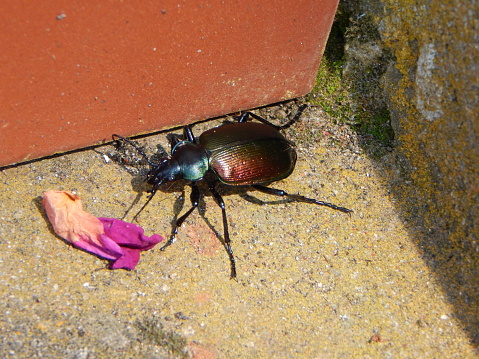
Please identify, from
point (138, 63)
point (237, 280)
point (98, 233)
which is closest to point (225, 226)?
point (237, 280)

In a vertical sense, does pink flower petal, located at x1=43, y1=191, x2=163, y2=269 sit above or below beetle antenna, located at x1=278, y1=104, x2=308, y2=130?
above

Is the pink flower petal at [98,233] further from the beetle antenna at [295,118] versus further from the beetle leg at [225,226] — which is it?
the beetle antenna at [295,118]

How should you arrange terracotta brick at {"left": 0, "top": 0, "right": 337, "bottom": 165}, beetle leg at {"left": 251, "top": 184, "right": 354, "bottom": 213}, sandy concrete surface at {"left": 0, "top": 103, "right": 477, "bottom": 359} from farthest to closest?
beetle leg at {"left": 251, "top": 184, "right": 354, "bottom": 213}
terracotta brick at {"left": 0, "top": 0, "right": 337, "bottom": 165}
sandy concrete surface at {"left": 0, "top": 103, "right": 477, "bottom": 359}

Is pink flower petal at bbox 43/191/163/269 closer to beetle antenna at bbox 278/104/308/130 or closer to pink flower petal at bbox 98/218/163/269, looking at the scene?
pink flower petal at bbox 98/218/163/269

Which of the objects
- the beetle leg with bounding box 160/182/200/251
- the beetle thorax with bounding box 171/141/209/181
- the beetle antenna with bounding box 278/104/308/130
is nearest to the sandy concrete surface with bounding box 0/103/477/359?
the beetle leg with bounding box 160/182/200/251

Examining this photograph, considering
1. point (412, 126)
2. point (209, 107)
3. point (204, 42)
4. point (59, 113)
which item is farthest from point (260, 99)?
point (59, 113)

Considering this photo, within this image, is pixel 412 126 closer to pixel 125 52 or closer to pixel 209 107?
pixel 209 107

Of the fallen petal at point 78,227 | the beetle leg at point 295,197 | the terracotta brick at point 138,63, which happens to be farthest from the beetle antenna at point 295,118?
the fallen petal at point 78,227
